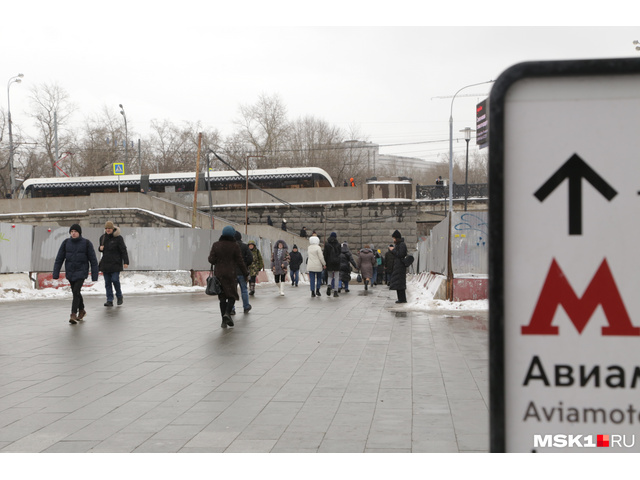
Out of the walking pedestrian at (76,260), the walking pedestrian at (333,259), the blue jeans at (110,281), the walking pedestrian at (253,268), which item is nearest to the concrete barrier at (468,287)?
the walking pedestrian at (333,259)

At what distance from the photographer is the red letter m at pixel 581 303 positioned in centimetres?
156

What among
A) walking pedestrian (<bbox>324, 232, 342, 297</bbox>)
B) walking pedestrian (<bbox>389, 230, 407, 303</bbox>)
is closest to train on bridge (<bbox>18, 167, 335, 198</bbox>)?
walking pedestrian (<bbox>324, 232, 342, 297</bbox>)

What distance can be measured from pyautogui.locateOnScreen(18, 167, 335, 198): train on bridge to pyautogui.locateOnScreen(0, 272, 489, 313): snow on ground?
27.4 meters

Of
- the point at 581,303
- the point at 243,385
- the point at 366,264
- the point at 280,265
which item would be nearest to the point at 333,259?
the point at 280,265

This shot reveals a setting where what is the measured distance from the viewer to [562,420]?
63.3 inches

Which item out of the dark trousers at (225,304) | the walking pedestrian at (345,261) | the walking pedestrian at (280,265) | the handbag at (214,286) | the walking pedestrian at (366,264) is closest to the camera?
the dark trousers at (225,304)

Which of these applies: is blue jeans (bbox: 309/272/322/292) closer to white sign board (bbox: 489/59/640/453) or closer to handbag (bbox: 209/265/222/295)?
handbag (bbox: 209/265/222/295)

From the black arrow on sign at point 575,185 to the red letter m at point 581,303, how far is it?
10 centimetres

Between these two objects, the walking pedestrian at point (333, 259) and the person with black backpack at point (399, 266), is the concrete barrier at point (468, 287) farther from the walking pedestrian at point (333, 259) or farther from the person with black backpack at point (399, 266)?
the walking pedestrian at point (333, 259)

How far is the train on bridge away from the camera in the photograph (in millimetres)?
51000

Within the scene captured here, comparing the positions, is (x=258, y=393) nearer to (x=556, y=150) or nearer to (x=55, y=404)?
(x=55, y=404)

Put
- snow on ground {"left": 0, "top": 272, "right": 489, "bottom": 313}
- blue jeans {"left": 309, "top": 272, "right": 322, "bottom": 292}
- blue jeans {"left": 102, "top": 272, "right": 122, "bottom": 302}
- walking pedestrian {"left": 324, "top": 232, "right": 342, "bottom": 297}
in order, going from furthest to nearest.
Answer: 1. walking pedestrian {"left": 324, "top": 232, "right": 342, "bottom": 297}
2. blue jeans {"left": 309, "top": 272, "right": 322, "bottom": 292}
3. blue jeans {"left": 102, "top": 272, "right": 122, "bottom": 302}
4. snow on ground {"left": 0, "top": 272, "right": 489, "bottom": 313}

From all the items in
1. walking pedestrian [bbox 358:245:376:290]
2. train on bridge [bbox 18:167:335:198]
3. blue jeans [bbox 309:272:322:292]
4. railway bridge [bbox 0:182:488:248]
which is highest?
→ train on bridge [bbox 18:167:335:198]

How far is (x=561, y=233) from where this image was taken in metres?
1.56
